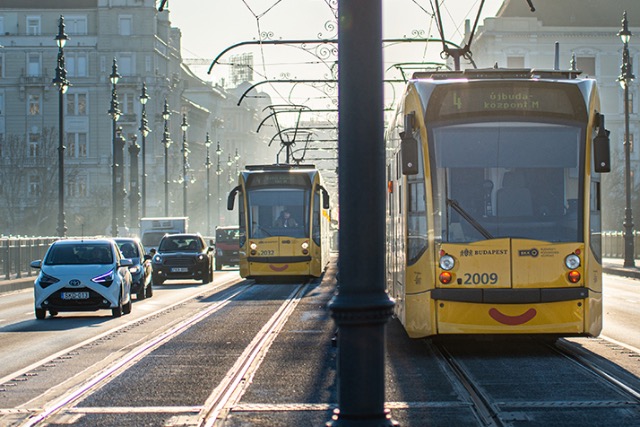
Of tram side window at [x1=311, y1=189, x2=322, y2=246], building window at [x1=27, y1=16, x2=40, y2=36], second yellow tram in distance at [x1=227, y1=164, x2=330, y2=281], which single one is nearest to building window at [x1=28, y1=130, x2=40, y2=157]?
building window at [x1=27, y1=16, x2=40, y2=36]

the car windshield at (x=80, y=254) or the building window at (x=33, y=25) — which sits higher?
the building window at (x=33, y=25)

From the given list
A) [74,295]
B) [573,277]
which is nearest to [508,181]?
[573,277]

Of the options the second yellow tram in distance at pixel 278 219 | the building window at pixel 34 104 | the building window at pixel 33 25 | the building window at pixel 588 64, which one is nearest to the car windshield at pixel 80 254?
the second yellow tram in distance at pixel 278 219

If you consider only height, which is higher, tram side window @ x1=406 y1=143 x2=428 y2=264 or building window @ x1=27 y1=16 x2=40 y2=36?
building window @ x1=27 y1=16 x2=40 y2=36

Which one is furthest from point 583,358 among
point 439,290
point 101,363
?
point 101,363

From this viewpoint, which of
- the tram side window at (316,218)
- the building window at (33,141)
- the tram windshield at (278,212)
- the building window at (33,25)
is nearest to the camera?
the tram windshield at (278,212)

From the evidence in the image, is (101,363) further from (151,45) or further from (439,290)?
(151,45)

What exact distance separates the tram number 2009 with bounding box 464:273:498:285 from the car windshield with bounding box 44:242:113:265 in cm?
1157

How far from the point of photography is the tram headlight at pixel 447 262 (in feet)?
45.2

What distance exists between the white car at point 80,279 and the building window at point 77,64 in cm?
9131

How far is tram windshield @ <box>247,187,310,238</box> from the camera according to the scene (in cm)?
3453

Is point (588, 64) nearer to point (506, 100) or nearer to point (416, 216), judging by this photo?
point (506, 100)

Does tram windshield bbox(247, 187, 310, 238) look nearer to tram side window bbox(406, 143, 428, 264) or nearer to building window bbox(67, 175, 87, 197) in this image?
tram side window bbox(406, 143, 428, 264)

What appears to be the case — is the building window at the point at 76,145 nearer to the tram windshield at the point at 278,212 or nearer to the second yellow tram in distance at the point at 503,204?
the tram windshield at the point at 278,212
